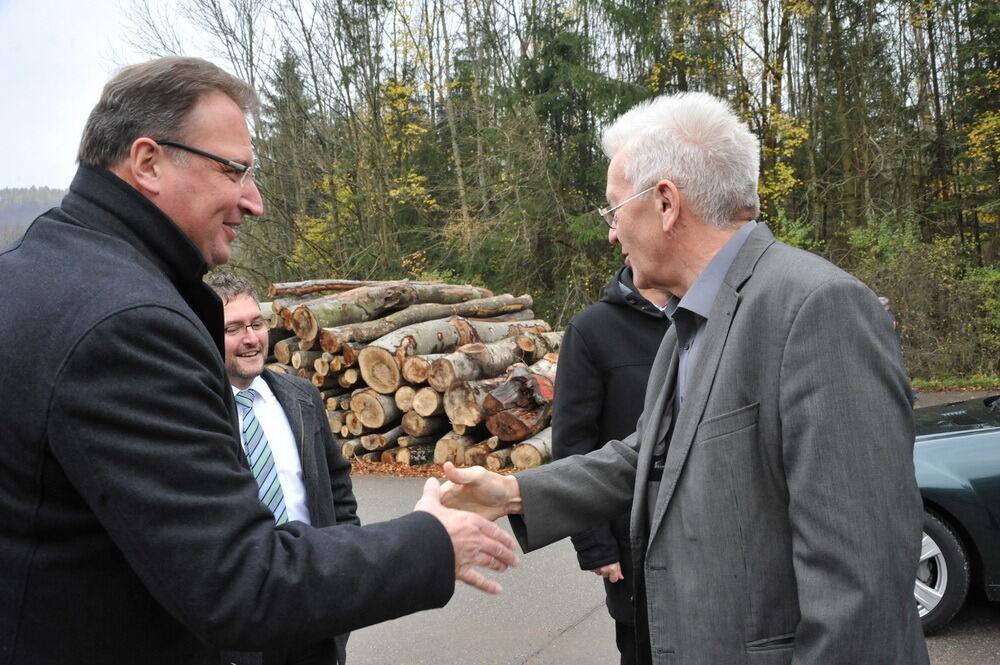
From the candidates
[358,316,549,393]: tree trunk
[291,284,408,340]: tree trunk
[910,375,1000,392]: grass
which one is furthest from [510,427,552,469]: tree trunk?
[910,375,1000,392]: grass

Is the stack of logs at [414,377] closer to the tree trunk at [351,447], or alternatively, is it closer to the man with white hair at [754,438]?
the tree trunk at [351,447]

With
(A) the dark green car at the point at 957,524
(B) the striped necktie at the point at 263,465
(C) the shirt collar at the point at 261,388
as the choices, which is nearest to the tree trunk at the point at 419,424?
(A) the dark green car at the point at 957,524

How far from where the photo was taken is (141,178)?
1.71 metres

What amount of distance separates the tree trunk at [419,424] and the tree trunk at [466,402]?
430 mm

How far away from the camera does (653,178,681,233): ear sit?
2.19m

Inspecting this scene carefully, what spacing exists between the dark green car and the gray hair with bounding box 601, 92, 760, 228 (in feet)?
11.0

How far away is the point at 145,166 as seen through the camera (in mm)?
1717

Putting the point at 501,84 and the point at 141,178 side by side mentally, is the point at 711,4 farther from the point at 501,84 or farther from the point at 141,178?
the point at 141,178

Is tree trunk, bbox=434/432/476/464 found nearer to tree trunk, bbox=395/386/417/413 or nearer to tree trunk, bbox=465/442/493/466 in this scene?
tree trunk, bbox=465/442/493/466

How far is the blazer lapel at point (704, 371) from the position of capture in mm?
1909

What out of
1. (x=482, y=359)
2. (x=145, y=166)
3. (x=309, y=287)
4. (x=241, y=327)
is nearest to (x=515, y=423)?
(x=482, y=359)

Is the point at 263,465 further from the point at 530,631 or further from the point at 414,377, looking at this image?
the point at 414,377

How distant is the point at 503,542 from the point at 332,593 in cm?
54

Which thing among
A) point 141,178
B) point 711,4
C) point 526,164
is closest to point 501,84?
point 526,164
